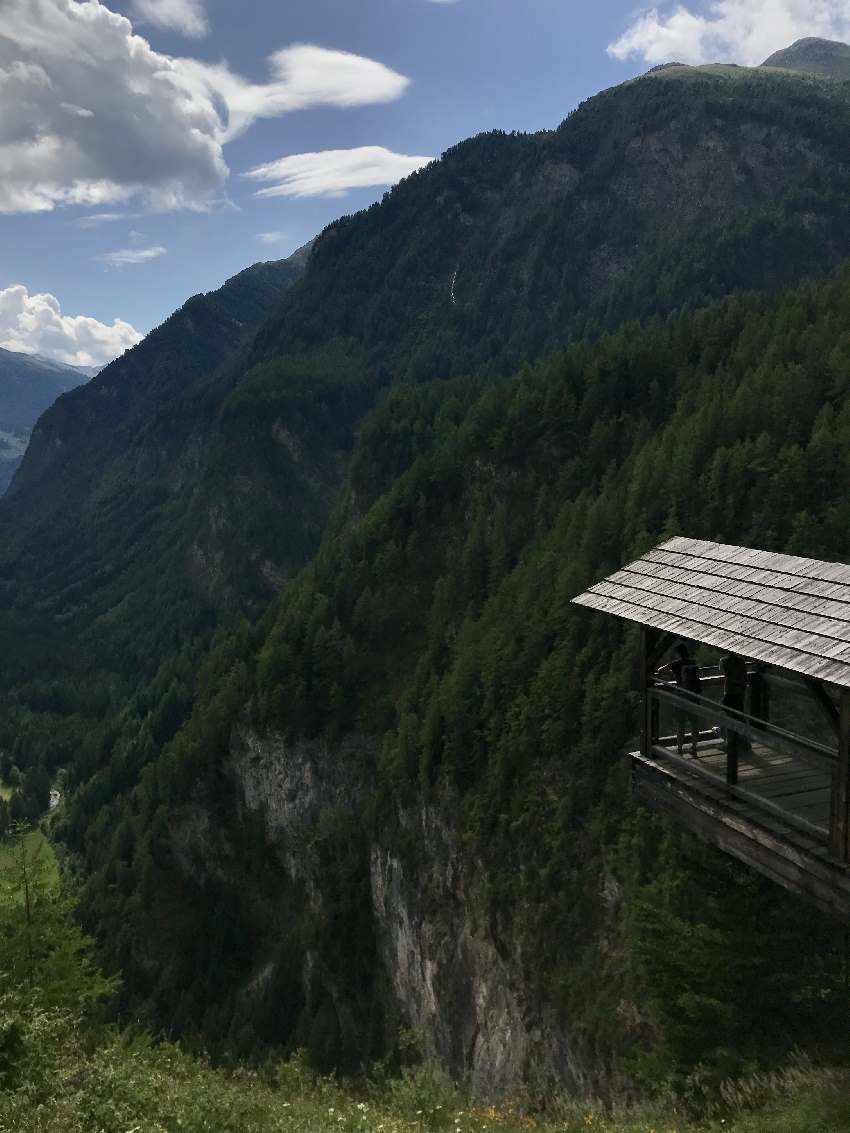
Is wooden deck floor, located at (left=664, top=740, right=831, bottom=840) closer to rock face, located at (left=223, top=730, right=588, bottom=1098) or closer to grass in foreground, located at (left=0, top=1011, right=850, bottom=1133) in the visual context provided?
grass in foreground, located at (left=0, top=1011, right=850, bottom=1133)

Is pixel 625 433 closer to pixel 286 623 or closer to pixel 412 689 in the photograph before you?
pixel 412 689

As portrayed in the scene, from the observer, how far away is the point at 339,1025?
72062 mm

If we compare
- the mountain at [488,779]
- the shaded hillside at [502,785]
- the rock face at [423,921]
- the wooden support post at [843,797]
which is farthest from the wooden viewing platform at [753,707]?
the rock face at [423,921]

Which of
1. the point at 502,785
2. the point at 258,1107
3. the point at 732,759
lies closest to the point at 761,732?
the point at 732,759

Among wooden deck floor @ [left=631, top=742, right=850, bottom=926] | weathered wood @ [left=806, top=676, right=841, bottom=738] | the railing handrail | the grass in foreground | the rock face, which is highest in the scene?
weathered wood @ [left=806, top=676, right=841, bottom=738]

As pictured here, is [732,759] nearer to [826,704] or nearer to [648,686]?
[826,704]

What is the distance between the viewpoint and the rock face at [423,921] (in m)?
44.4

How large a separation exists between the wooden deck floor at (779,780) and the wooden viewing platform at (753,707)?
27mm

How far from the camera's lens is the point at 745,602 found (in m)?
14.2

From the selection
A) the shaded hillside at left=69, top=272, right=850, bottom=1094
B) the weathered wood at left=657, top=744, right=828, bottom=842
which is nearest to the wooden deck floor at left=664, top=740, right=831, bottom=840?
the weathered wood at left=657, top=744, right=828, bottom=842

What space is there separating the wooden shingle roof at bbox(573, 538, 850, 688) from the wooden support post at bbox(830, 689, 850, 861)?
82 centimetres

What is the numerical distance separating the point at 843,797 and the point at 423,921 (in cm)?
5463

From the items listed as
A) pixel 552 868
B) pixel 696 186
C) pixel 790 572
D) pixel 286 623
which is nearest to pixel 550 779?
pixel 552 868

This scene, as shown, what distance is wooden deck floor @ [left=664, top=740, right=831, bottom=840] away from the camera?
13.1 meters
